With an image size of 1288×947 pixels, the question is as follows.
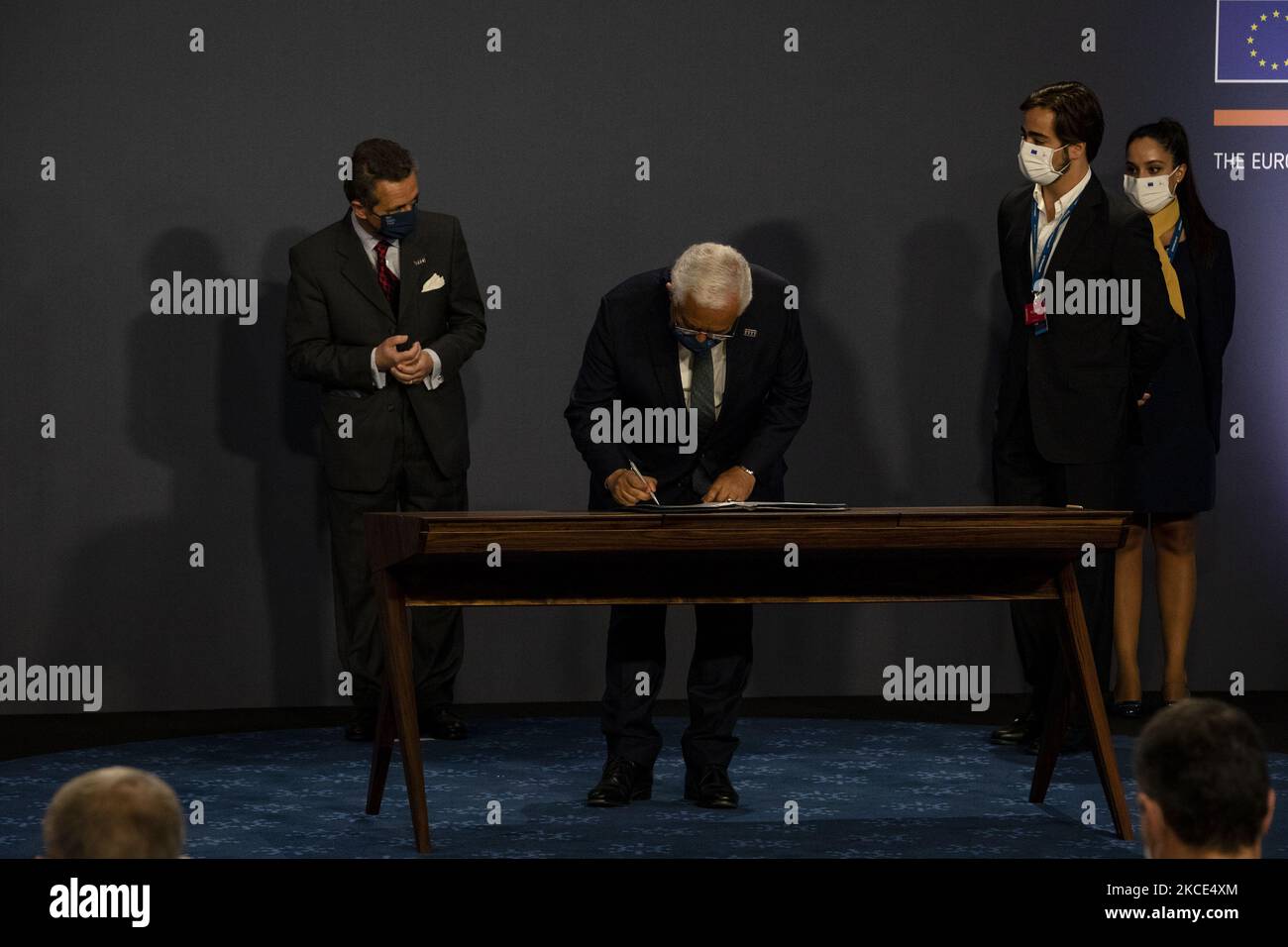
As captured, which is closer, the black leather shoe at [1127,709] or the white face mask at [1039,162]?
the white face mask at [1039,162]

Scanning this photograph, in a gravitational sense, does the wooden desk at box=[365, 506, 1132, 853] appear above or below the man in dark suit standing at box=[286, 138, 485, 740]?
below

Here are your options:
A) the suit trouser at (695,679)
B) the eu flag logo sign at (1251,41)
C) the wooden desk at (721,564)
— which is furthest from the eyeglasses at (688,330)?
the eu flag logo sign at (1251,41)

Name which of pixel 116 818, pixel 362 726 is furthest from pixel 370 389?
pixel 116 818

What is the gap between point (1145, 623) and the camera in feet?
21.3

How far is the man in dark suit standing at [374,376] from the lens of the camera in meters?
5.45

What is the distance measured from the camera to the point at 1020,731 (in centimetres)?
545

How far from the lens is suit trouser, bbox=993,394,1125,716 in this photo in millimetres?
5102

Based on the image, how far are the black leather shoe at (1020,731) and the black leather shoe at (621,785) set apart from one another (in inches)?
55.6

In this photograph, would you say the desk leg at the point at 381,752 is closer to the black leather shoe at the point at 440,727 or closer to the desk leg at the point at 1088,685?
the black leather shoe at the point at 440,727

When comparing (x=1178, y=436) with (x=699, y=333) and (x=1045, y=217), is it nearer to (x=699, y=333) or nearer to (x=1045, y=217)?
(x=1045, y=217)

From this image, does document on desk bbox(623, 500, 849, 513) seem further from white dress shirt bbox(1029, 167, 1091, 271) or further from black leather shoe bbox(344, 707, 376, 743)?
black leather shoe bbox(344, 707, 376, 743)

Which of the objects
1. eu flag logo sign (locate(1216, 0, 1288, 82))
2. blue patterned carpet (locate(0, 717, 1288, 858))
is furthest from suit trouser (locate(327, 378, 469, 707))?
eu flag logo sign (locate(1216, 0, 1288, 82))

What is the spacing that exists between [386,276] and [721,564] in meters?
1.93
